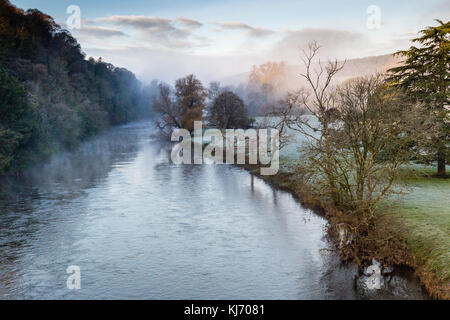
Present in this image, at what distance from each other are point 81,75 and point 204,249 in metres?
86.3

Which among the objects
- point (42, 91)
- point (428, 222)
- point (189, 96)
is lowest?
point (428, 222)

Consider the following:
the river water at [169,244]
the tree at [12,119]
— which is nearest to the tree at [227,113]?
the river water at [169,244]

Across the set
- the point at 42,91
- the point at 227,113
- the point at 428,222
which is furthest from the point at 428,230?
the point at 42,91

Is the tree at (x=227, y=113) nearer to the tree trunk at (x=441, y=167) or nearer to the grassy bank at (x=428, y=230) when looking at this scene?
the tree trunk at (x=441, y=167)

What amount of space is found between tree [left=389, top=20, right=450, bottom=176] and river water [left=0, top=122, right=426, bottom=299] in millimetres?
10238

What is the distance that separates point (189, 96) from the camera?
71188 millimetres

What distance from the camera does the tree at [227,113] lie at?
186ft

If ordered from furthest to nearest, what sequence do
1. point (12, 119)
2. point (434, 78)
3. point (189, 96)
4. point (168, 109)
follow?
point (168, 109) < point (189, 96) < point (12, 119) < point (434, 78)

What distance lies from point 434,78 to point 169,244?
20773mm

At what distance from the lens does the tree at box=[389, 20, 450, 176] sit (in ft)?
84.9

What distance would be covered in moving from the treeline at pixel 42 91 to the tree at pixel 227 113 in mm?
21110

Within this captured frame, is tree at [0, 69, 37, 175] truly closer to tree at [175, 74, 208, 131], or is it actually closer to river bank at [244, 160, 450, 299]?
river bank at [244, 160, 450, 299]

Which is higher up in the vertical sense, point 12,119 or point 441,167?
point 12,119

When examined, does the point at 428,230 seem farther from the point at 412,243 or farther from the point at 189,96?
the point at 189,96
